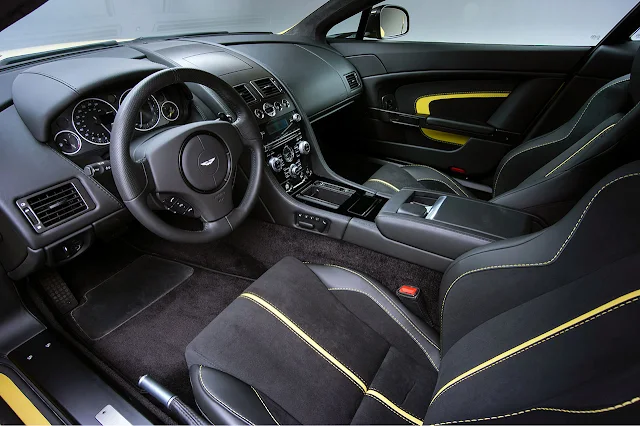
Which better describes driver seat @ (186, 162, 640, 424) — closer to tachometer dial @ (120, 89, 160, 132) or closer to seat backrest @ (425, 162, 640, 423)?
seat backrest @ (425, 162, 640, 423)

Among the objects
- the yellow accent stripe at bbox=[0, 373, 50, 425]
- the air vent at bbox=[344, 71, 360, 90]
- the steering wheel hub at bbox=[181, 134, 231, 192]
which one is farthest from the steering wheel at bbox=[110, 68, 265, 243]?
the air vent at bbox=[344, 71, 360, 90]

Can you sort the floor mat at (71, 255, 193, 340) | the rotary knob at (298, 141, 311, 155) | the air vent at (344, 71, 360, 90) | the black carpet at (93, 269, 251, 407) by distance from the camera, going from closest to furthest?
the black carpet at (93, 269, 251, 407)
the floor mat at (71, 255, 193, 340)
the rotary knob at (298, 141, 311, 155)
the air vent at (344, 71, 360, 90)

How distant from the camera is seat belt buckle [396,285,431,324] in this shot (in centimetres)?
141

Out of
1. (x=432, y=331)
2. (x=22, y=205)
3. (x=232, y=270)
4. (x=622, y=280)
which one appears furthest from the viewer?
(x=232, y=270)

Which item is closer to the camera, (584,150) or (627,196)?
(627,196)

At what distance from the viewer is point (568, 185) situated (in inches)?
52.1

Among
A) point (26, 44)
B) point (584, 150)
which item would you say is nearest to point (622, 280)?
point (584, 150)

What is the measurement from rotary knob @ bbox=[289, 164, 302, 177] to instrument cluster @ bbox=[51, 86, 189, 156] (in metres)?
0.58

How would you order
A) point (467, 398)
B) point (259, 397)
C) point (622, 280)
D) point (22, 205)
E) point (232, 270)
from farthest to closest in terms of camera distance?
point (232, 270) → point (22, 205) → point (259, 397) → point (467, 398) → point (622, 280)

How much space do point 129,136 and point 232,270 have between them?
0.98 m

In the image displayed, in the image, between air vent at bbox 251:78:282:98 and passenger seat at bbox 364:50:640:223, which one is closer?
passenger seat at bbox 364:50:640:223

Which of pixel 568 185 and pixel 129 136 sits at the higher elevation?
pixel 129 136

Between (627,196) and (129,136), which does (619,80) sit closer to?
(627,196)

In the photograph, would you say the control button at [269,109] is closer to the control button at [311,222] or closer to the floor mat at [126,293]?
the control button at [311,222]
